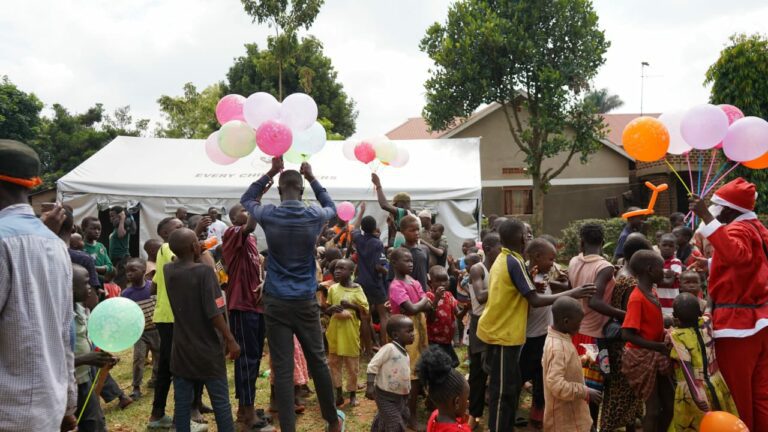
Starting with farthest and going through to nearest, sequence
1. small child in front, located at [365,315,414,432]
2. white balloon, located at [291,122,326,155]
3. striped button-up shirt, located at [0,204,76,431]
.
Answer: white balloon, located at [291,122,326,155], small child in front, located at [365,315,414,432], striped button-up shirt, located at [0,204,76,431]

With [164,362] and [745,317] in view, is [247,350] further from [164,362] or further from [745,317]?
[745,317]

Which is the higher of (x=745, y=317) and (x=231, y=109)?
(x=231, y=109)

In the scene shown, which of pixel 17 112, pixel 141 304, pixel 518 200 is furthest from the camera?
pixel 17 112

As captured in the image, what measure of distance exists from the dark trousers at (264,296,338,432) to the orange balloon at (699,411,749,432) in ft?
8.20

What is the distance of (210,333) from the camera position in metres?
4.06

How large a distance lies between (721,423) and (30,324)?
3846 millimetres

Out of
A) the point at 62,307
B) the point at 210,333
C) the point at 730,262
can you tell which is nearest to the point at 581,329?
the point at 730,262

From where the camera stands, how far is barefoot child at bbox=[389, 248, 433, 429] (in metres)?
4.96

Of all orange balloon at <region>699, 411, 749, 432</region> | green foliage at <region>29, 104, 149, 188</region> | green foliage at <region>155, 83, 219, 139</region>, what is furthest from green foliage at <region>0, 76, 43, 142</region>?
orange balloon at <region>699, 411, 749, 432</region>

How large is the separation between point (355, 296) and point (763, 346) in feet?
11.0

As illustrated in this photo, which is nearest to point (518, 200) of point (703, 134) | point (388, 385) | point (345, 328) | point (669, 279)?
point (669, 279)

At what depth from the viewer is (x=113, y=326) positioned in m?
3.35

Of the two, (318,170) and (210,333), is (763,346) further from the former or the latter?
(318,170)

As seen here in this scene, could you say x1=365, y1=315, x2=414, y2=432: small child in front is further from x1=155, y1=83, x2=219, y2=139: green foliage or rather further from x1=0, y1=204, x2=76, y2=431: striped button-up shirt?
x1=155, y1=83, x2=219, y2=139: green foliage
